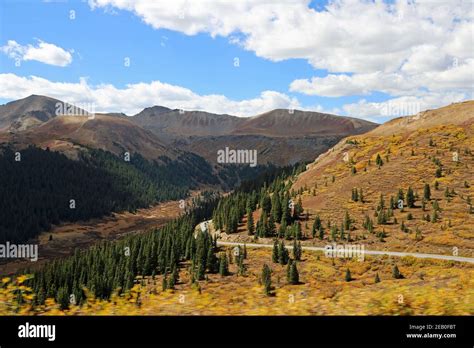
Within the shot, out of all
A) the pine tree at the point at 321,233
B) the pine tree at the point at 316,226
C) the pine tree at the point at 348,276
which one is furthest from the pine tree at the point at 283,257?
the pine tree at the point at 316,226

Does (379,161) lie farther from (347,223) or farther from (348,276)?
(348,276)

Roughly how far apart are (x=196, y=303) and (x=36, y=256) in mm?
180090

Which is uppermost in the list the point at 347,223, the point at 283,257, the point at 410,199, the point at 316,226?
the point at 410,199

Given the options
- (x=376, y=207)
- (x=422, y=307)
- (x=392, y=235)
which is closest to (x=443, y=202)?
(x=376, y=207)

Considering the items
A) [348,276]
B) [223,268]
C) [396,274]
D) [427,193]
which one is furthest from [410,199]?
[223,268]

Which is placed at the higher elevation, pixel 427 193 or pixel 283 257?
pixel 427 193

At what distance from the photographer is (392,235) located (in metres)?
78.8

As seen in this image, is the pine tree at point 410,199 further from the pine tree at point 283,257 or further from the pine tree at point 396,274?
the pine tree at point 283,257

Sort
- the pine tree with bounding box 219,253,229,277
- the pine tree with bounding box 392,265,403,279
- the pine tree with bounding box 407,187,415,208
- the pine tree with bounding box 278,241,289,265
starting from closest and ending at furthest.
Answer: the pine tree with bounding box 392,265,403,279 < the pine tree with bounding box 219,253,229,277 < the pine tree with bounding box 278,241,289,265 < the pine tree with bounding box 407,187,415,208

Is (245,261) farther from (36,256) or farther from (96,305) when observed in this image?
(36,256)

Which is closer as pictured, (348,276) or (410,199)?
(348,276)

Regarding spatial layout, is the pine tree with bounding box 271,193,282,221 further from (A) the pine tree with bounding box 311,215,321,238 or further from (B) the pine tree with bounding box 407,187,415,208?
(B) the pine tree with bounding box 407,187,415,208

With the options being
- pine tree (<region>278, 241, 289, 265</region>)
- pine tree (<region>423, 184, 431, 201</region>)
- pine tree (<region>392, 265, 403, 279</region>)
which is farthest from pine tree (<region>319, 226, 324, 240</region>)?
pine tree (<region>423, 184, 431, 201</region>)

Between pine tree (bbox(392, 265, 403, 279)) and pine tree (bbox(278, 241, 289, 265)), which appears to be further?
pine tree (bbox(278, 241, 289, 265))
